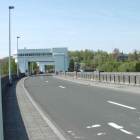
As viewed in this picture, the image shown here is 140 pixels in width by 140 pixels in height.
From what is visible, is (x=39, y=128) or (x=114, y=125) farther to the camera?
(x=114, y=125)

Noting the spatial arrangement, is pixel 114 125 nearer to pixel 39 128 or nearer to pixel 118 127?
pixel 118 127

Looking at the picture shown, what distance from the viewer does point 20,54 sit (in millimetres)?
169250

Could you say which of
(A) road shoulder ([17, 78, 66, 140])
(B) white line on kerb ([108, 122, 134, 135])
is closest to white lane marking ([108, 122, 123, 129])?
(B) white line on kerb ([108, 122, 134, 135])

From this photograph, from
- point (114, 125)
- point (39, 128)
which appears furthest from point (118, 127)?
point (39, 128)

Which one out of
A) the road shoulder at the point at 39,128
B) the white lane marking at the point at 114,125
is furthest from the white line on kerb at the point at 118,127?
the road shoulder at the point at 39,128

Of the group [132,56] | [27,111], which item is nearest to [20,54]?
[132,56]

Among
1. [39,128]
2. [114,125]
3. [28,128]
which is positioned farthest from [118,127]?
[28,128]

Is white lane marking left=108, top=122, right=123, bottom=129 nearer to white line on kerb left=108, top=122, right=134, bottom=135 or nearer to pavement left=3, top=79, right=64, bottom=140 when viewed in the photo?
white line on kerb left=108, top=122, right=134, bottom=135

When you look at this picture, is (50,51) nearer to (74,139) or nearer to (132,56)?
(132,56)

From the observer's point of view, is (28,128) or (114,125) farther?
(114,125)

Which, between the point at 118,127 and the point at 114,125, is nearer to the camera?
the point at 118,127

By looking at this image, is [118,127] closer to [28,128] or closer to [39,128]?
[39,128]

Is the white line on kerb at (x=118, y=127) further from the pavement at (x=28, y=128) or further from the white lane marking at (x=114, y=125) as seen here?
the pavement at (x=28, y=128)

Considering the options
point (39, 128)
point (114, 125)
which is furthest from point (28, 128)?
point (114, 125)
